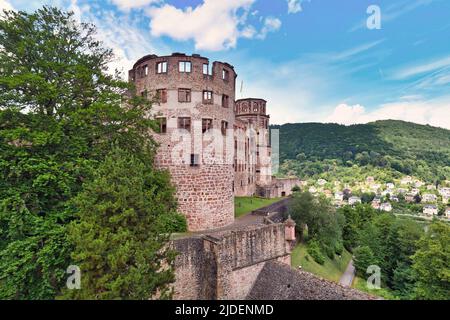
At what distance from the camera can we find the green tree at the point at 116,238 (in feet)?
22.6

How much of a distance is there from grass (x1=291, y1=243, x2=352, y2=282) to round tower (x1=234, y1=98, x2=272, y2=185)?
16909 mm

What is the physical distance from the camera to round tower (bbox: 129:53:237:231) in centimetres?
1683

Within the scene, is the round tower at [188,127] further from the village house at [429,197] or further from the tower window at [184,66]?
the village house at [429,197]

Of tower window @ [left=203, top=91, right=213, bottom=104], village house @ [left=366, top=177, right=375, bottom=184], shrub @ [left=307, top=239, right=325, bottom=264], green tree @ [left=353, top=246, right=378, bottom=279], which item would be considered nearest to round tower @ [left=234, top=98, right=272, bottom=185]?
shrub @ [left=307, top=239, right=325, bottom=264]

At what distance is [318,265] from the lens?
2614 centimetres

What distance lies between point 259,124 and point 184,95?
28218 mm

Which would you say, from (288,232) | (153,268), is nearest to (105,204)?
(153,268)

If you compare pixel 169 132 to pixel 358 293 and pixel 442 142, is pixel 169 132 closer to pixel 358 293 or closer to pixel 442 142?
pixel 358 293

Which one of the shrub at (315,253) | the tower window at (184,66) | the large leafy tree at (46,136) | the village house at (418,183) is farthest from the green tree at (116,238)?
the village house at (418,183)

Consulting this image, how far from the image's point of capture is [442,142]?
125062mm

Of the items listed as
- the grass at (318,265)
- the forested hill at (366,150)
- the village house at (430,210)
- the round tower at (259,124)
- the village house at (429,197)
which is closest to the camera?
the grass at (318,265)

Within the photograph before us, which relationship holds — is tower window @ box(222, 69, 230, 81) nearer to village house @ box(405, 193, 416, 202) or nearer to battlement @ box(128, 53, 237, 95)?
battlement @ box(128, 53, 237, 95)

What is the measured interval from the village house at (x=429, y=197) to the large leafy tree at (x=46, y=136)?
11951cm

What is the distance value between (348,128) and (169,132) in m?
140
